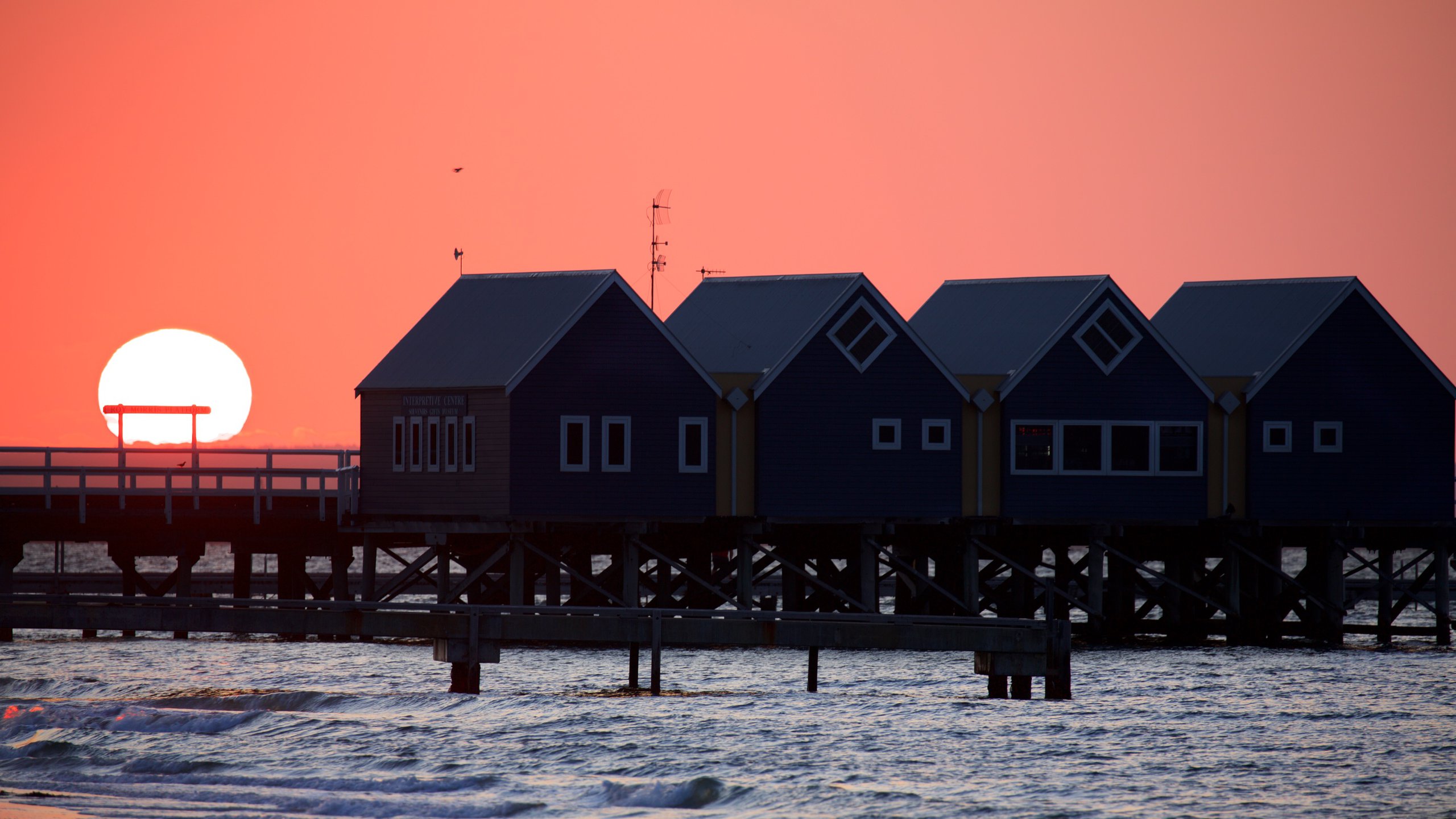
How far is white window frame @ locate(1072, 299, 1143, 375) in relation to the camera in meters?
44.0

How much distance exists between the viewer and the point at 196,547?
4259 cm

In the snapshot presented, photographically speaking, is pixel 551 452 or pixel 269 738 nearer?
pixel 269 738

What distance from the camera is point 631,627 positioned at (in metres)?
32.1

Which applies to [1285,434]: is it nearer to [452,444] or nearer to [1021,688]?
[1021,688]

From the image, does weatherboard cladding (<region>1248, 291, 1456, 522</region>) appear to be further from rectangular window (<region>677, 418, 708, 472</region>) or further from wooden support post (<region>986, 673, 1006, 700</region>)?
wooden support post (<region>986, 673, 1006, 700</region>)

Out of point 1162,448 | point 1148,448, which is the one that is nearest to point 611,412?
point 1148,448

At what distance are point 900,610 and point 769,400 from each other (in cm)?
815

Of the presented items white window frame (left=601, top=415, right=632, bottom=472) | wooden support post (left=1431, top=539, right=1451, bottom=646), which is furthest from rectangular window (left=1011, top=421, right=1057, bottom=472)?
wooden support post (left=1431, top=539, right=1451, bottom=646)

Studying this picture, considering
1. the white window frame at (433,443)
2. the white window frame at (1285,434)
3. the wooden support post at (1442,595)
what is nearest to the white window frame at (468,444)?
the white window frame at (433,443)

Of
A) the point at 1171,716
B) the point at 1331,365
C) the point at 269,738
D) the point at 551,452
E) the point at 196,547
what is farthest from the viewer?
the point at 1331,365

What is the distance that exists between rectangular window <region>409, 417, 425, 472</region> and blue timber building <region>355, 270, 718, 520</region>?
23 mm

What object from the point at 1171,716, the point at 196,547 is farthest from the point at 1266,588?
the point at 196,547

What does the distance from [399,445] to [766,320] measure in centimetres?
816

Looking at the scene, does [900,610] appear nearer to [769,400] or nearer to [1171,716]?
[769,400]
